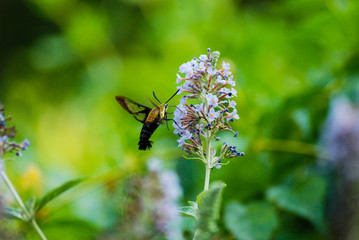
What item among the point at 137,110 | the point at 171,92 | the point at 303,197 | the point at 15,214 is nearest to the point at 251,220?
the point at 303,197

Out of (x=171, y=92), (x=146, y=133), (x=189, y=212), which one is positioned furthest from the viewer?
(x=171, y=92)

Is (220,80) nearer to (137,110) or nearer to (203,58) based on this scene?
(203,58)

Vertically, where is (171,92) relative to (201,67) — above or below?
above

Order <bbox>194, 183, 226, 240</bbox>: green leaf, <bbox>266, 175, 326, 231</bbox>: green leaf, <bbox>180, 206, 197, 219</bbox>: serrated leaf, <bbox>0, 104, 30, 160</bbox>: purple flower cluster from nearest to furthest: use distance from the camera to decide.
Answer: <bbox>194, 183, 226, 240</bbox>: green leaf < <bbox>180, 206, 197, 219</bbox>: serrated leaf < <bbox>0, 104, 30, 160</bbox>: purple flower cluster < <bbox>266, 175, 326, 231</bbox>: green leaf

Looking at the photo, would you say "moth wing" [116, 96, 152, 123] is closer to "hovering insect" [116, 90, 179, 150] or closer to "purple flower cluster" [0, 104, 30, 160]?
"hovering insect" [116, 90, 179, 150]

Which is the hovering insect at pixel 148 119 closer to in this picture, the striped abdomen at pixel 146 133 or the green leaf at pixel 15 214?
the striped abdomen at pixel 146 133

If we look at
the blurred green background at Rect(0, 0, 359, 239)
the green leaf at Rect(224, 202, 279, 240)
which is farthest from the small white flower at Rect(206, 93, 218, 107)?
the green leaf at Rect(224, 202, 279, 240)

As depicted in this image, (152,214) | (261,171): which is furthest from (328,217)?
(152,214)

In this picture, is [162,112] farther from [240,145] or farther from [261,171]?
[261,171]
